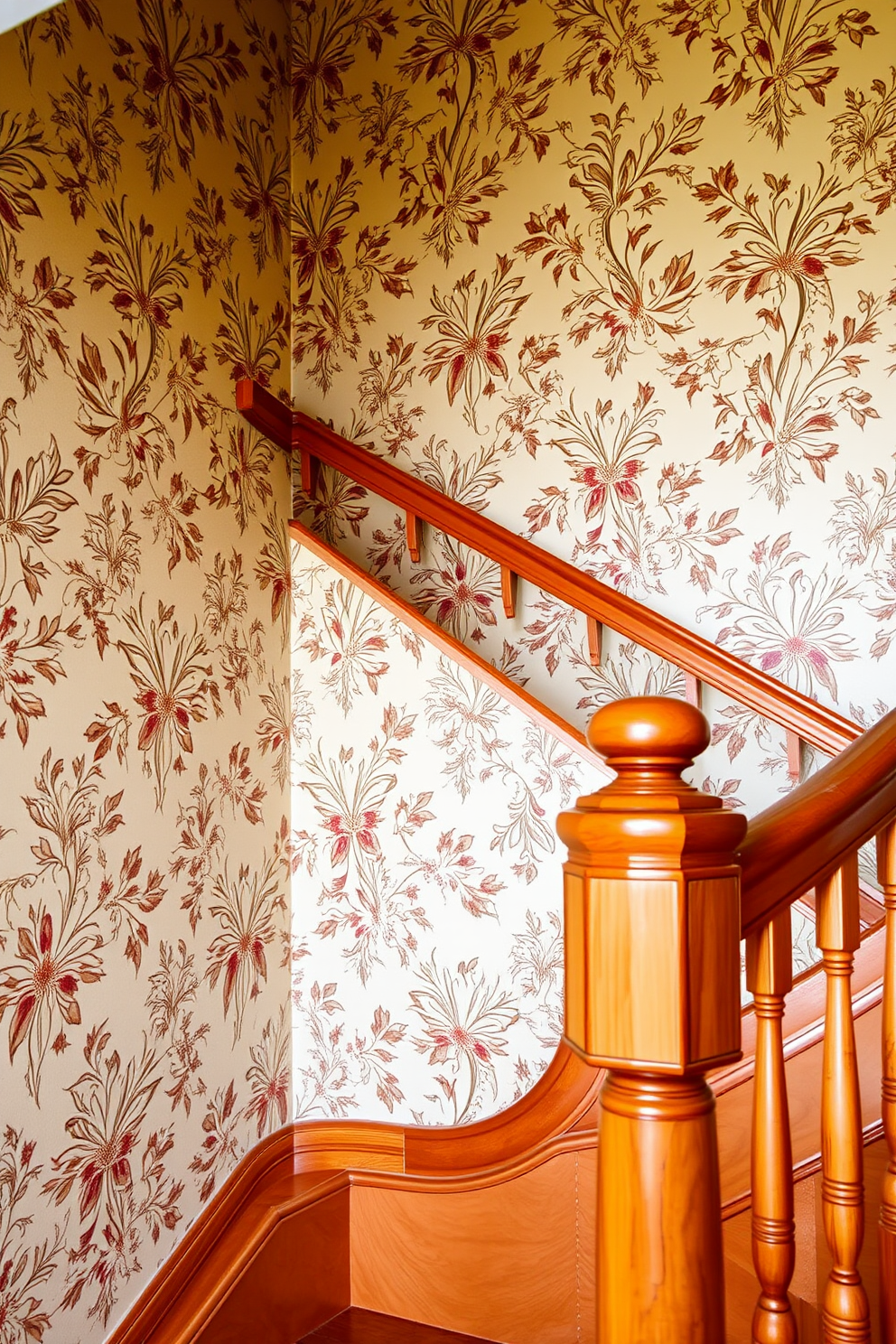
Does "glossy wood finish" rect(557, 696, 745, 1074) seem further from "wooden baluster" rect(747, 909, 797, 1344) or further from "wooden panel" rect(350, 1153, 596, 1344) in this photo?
"wooden panel" rect(350, 1153, 596, 1344)

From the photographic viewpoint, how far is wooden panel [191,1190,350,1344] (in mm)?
1814

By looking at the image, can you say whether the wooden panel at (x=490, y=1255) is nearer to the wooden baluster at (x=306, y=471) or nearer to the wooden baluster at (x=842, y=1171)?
the wooden baluster at (x=842, y=1171)

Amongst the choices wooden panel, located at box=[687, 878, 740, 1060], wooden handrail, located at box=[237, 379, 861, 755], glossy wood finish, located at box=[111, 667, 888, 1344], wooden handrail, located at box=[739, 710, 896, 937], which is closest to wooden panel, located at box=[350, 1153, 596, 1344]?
glossy wood finish, located at box=[111, 667, 888, 1344]

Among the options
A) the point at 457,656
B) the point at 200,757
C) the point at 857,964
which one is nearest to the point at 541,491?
the point at 457,656

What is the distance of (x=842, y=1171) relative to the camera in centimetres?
75

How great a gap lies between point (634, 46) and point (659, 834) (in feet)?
7.46

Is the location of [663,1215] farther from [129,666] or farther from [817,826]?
[129,666]

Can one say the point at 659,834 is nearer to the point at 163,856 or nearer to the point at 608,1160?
the point at 608,1160

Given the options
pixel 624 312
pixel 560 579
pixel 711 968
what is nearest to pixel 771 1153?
pixel 711 968

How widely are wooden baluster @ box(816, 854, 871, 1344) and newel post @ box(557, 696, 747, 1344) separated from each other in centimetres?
19

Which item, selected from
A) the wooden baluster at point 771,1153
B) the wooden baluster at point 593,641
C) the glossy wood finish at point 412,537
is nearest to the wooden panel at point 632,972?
the wooden baluster at point 771,1153

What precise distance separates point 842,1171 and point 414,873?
135cm

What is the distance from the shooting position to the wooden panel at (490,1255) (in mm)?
1772

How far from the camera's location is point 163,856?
186cm
